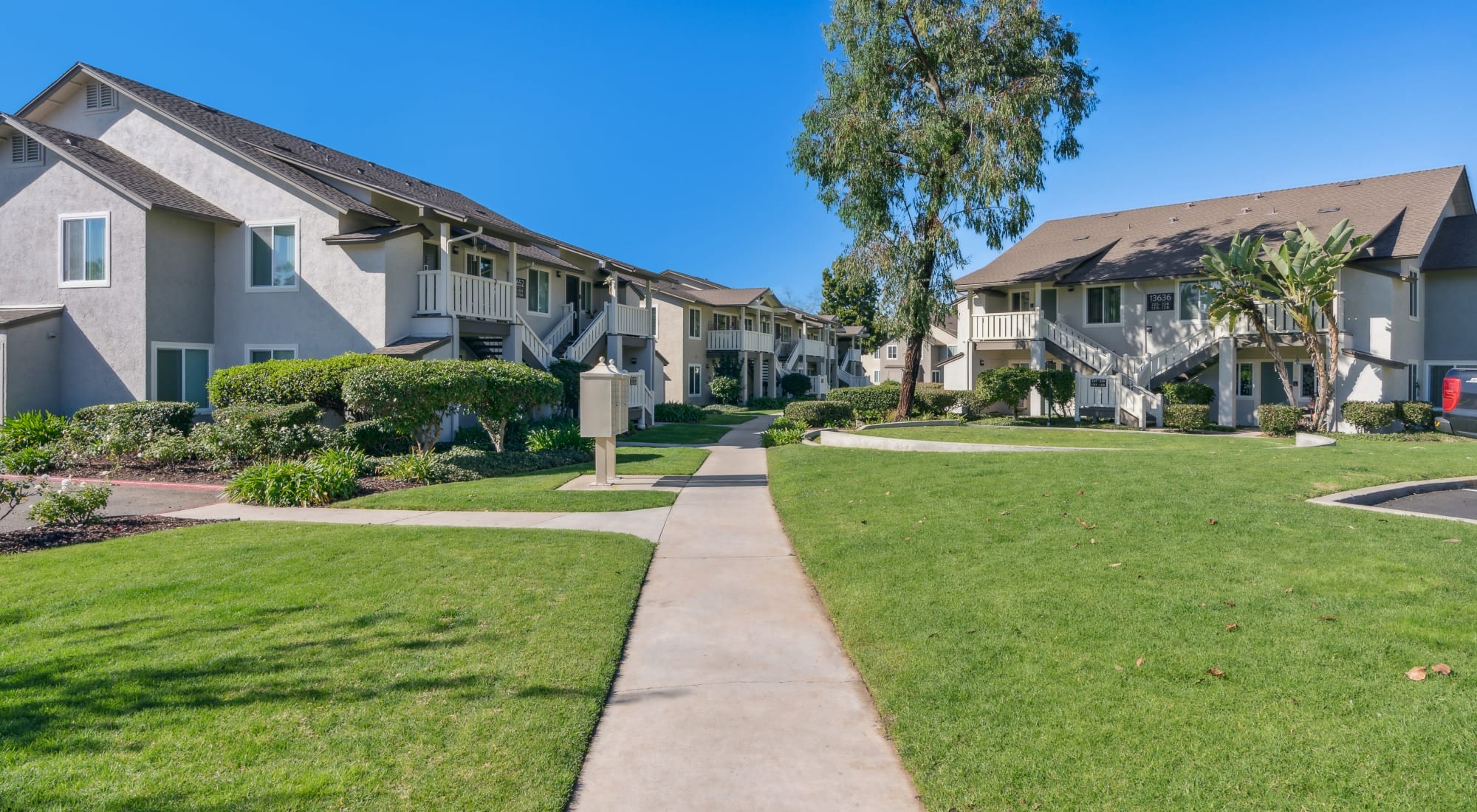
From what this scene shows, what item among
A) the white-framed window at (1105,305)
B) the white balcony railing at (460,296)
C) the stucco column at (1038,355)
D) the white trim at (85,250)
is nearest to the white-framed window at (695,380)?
the stucco column at (1038,355)

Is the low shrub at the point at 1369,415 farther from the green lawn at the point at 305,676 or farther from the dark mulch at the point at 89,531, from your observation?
the dark mulch at the point at 89,531

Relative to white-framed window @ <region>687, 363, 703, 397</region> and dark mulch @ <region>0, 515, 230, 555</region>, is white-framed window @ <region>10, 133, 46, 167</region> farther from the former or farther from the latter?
white-framed window @ <region>687, 363, 703, 397</region>

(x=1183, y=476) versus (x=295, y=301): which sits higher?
(x=295, y=301)

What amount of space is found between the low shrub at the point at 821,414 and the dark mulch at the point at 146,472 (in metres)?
14.6

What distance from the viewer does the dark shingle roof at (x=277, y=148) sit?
63.2 feet

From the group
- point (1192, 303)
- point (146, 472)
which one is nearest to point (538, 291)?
point (146, 472)

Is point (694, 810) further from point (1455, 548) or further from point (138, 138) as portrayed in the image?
point (138, 138)

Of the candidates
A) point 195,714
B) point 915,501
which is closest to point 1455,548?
point 915,501

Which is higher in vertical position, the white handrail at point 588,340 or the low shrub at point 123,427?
the white handrail at point 588,340

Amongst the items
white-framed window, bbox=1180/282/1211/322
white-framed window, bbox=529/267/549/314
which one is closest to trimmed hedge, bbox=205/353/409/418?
white-framed window, bbox=529/267/549/314

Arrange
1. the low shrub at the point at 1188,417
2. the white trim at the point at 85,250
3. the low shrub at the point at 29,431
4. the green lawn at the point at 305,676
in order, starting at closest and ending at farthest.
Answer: the green lawn at the point at 305,676
the low shrub at the point at 29,431
the white trim at the point at 85,250
the low shrub at the point at 1188,417

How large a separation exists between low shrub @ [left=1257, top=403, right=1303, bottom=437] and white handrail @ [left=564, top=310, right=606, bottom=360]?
19260 mm

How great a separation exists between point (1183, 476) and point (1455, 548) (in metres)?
4.04

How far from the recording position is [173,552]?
7.86 m
